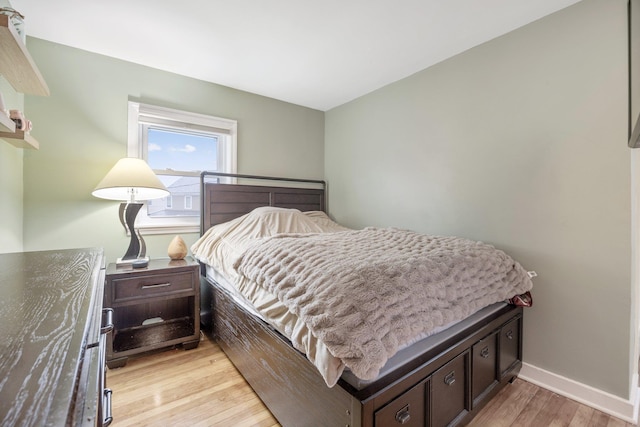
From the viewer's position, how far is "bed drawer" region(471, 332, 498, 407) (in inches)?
53.6

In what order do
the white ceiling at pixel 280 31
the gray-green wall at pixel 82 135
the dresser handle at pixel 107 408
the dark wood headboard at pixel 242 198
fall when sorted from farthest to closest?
the dark wood headboard at pixel 242 198, the gray-green wall at pixel 82 135, the white ceiling at pixel 280 31, the dresser handle at pixel 107 408

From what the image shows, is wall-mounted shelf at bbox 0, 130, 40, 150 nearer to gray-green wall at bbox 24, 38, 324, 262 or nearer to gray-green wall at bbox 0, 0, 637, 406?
gray-green wall at bbox 0, 0, 637, 406

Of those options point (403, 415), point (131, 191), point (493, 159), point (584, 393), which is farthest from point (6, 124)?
point (584, 393)

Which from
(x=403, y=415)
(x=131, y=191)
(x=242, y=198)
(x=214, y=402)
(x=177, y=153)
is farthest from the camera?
(x=242, y=198)

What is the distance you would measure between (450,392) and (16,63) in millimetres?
2422

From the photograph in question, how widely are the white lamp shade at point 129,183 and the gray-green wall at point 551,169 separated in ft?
7.09

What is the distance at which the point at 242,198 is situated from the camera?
283 cm

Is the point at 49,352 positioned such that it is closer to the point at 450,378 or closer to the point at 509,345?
the point at 450,378

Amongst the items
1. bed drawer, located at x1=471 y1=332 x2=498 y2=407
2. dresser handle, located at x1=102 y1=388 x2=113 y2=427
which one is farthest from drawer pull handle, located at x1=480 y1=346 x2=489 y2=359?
dresser handle, located at x1=102 y1=388 x2=113 y2=427

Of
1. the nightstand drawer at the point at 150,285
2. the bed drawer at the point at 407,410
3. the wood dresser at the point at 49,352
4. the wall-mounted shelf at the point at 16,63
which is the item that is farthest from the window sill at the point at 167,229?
the bed drawer at the point at 407,410

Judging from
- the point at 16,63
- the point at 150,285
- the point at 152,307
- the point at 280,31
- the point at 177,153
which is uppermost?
the point at 280,31

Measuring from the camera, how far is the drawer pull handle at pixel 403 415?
3.26 ft

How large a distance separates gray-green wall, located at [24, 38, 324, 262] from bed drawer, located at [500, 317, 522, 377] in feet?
8.31

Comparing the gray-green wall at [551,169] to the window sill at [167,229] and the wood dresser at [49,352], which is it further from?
the wood dresser at [49,352]
